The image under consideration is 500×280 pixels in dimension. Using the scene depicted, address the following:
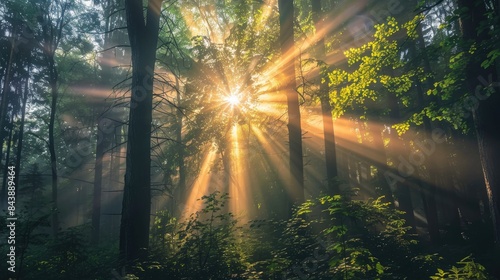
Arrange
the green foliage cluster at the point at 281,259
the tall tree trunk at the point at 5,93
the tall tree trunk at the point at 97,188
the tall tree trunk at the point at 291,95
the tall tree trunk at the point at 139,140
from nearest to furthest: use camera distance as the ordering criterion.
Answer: the green foliage cluster at the point at 281,259
the tall tree trunk at the point at 139,140
the tall tree trunk at the point at 291,95
the tall tree trunk at the point at 5,93
the tall tree trunk at the point at 97,188

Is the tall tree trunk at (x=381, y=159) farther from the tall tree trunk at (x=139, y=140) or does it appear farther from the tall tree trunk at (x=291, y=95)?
the tall tree trunk at (x=139, y=140)

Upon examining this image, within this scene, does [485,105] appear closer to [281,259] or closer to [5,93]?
[281,259]

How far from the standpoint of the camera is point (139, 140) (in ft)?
21.4

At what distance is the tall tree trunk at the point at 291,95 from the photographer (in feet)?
28.5

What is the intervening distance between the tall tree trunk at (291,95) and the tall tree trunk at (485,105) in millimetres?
4341

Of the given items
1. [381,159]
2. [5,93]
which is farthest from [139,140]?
[5,93]

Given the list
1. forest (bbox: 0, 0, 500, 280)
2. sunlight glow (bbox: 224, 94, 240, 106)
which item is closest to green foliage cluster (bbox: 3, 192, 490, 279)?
forest (bbox: 0, 0, 500, 280)

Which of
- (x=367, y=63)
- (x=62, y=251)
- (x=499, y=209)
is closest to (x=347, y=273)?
(x=499, y=209)

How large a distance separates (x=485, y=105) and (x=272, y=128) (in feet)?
42.9

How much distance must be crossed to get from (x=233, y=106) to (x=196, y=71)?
2800 mm

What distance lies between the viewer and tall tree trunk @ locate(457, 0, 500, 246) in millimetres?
5535

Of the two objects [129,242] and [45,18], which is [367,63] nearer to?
[129,242]

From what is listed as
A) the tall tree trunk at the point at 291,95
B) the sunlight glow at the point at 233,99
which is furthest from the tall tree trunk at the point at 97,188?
the tall tree trunk at the point at 291,95

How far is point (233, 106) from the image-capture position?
1616 centimetres
